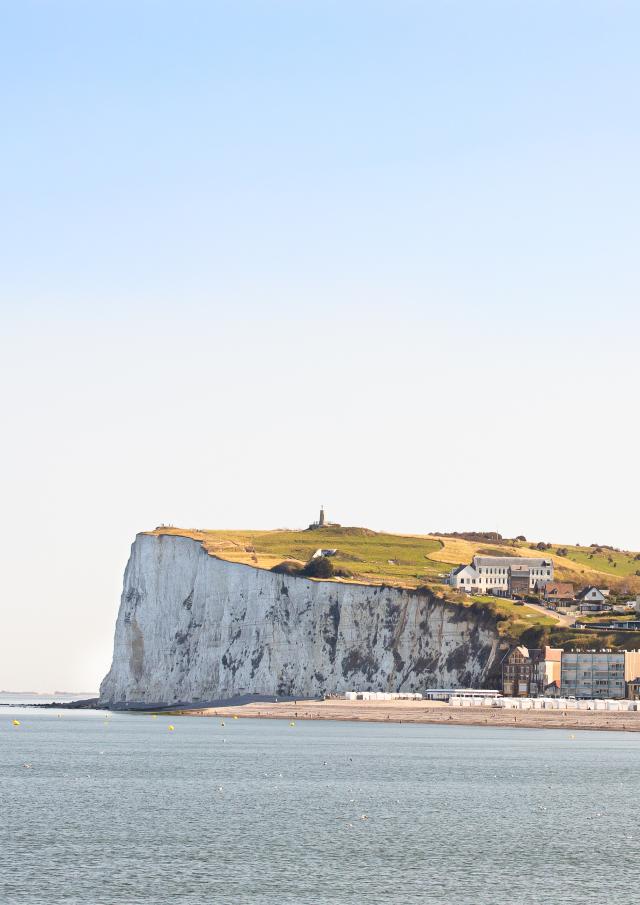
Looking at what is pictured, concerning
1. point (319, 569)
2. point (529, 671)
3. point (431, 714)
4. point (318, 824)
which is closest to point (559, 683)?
point (529, 671)

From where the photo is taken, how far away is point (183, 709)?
6033 inches

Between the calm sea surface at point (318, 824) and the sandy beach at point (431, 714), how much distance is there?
932 inches

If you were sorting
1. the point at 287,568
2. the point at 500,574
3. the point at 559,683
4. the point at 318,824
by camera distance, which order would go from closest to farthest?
the point at 318,824 < the point at 559,683 < the point at 287,568 < the point at 500,574

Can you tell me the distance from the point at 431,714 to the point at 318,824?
246ft

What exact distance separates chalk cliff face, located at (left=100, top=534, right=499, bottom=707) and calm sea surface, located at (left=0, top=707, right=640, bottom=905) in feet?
152

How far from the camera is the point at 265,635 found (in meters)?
154

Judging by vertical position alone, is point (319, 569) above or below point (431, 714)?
above

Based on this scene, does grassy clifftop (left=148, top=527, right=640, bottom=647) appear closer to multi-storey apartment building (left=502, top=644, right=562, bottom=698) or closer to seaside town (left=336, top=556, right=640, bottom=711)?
multi-storey apartment building (left=502, top=644, right=562, bottom=698)

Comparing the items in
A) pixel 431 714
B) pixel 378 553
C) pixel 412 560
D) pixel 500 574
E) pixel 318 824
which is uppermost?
pixel 378 553

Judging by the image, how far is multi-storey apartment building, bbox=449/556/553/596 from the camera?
16512cm

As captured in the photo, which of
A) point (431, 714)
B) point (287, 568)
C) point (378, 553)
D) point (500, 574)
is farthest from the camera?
point (378, 553)

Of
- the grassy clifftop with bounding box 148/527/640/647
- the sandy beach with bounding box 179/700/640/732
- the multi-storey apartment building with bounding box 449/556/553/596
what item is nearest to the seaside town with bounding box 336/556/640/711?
the grassy clifftop with bounding box 148/527/640/647

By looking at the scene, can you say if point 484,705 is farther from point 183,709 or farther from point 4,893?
point 4,893

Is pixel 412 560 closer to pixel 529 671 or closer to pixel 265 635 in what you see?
pixel 265 635
